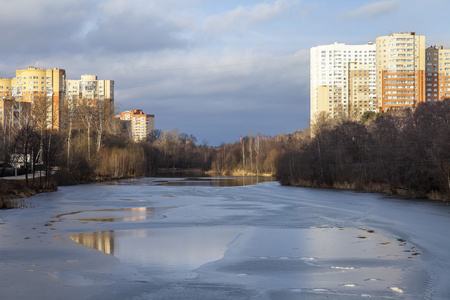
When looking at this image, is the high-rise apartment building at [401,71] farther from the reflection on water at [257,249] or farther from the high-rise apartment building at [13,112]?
the reflection on water at [257,249]

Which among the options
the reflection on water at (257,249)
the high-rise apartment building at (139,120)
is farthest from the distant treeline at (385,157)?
the high-rise apartment building at (139,120)

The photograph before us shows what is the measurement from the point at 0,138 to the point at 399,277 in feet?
198

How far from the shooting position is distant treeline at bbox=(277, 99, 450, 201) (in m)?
29.9

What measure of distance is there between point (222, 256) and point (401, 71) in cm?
8823

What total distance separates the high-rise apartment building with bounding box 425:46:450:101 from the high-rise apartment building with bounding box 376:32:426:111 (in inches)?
130

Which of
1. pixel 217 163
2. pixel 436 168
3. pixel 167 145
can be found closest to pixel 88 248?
pixel 436 168

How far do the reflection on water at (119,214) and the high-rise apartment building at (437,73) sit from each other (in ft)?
274

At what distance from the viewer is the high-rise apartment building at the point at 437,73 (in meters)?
93.2

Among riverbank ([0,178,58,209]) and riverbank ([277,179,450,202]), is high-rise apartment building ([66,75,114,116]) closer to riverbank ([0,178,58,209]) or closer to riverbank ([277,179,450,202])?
riverbank ([277,179,450,202])

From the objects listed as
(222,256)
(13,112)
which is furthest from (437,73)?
(222,256)

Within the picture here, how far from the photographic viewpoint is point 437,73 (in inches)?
3711

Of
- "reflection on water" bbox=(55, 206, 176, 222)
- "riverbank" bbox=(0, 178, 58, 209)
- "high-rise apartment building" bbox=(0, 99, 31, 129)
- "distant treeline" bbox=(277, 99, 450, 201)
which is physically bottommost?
"reflection on water" bbox=(55, 206, 176, 222)

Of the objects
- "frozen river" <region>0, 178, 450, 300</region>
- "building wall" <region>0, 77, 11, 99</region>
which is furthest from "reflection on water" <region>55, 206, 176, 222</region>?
"building wall" <region>0, 77, 11, 99</region>

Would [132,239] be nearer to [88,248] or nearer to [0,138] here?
[88,248]
